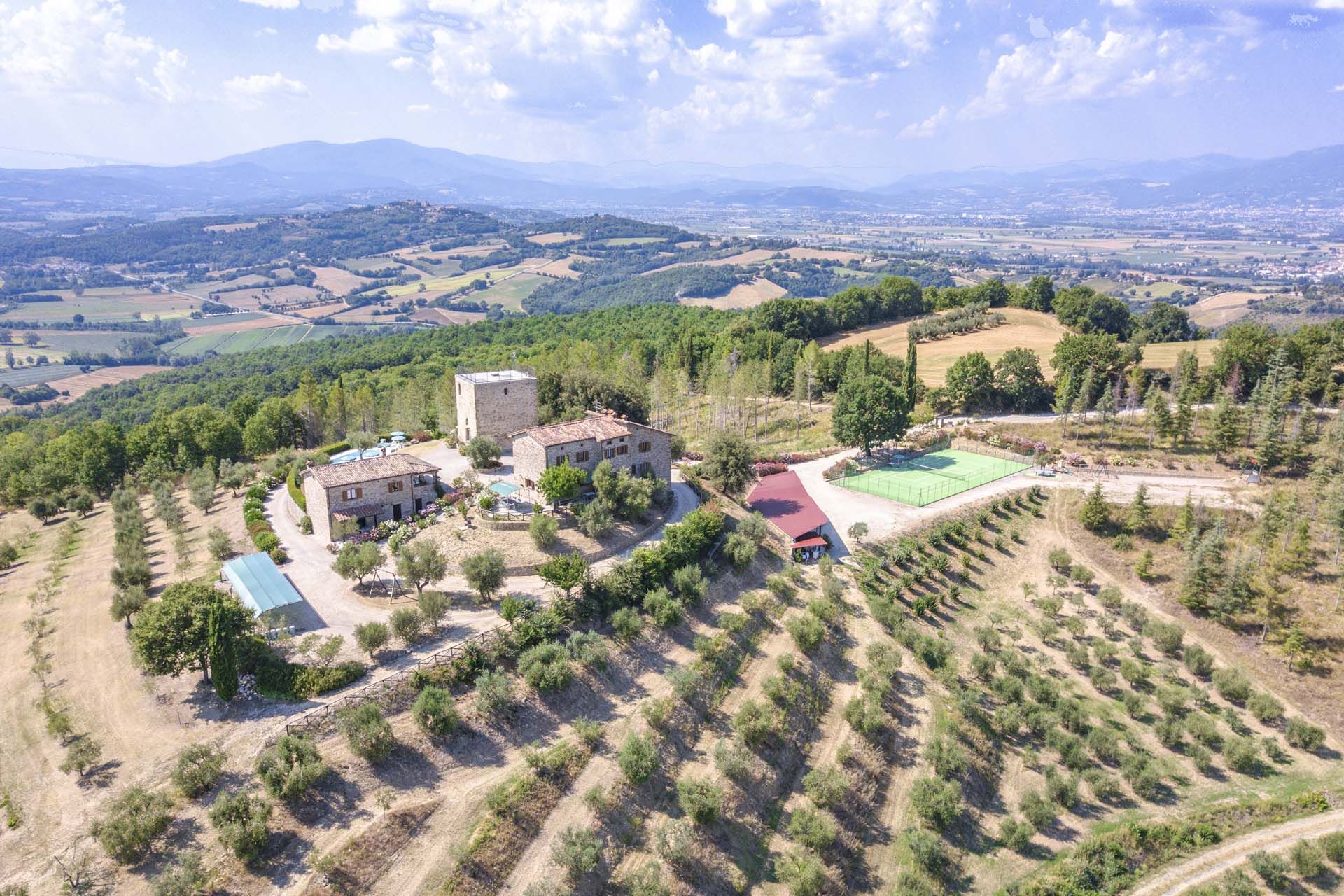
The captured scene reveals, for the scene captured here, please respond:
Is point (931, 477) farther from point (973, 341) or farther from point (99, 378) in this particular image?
point (99, 378)

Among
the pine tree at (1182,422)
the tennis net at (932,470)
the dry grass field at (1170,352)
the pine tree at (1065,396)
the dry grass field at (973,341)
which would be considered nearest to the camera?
Result: the tennis net at (932,470)

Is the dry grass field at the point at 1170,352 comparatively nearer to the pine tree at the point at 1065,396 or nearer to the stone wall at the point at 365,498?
the pine tree at the point at 1065,396

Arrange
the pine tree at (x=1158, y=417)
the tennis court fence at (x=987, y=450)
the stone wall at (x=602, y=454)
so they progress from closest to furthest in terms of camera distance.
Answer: the stone wall at (x=602, y=454)
the pine tree at (x=1158, y=417)
the tennis court fence at (x=987, y=450)

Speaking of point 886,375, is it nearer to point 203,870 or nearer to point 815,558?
point 815,558

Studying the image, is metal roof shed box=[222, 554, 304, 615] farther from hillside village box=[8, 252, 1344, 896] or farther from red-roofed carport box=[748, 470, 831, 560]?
red-roofed carport box=[748, 470, 831, 560]

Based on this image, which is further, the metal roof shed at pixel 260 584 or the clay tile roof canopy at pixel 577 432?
the clay tile roof canopy at pixel 577 432

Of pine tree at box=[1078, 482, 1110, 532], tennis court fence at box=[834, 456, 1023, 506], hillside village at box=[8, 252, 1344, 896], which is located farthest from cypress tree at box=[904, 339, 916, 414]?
pine tree at box=[1078, 482, 1110, 532]

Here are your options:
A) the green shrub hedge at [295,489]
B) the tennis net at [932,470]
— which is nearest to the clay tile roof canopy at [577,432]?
the green shrub hedge at [295,489]
